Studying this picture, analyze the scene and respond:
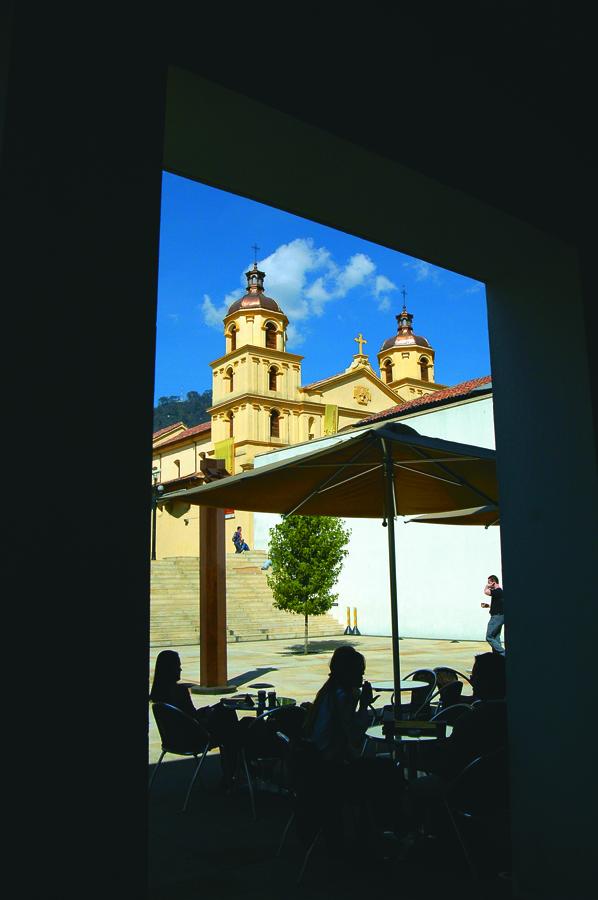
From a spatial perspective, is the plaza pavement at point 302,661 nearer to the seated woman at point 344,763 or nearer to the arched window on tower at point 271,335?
the seated woman at point 344,763

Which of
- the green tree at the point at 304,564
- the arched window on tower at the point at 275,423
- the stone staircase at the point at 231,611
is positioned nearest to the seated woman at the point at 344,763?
the green tree at the point at 304,564

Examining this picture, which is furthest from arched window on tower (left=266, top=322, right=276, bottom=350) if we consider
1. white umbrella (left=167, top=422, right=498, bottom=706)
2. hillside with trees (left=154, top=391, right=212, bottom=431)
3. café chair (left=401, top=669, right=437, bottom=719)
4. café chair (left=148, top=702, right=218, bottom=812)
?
hillside with trees (left=154, top=391, right=212, bottom=431)

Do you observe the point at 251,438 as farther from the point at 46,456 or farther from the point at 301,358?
the point at 46,456

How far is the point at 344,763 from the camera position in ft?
13.6

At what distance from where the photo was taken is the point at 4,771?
1625 mm

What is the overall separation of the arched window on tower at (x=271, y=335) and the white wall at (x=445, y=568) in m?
19.2

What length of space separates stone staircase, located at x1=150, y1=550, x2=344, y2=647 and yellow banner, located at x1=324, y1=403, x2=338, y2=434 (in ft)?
43.2

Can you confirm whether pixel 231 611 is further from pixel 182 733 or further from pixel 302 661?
pixel 182 733

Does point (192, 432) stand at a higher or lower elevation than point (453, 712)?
higher

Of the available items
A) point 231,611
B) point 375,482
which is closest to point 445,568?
point 231,611

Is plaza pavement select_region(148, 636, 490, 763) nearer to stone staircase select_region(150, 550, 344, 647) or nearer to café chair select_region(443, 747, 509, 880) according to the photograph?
stone staircase select_region(150, 550, 344, 647)

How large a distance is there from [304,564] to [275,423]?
21406 mm

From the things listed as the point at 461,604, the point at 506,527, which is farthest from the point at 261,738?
the point at 461,604

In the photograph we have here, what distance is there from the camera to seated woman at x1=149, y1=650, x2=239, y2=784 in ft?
17.9
